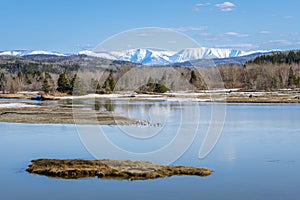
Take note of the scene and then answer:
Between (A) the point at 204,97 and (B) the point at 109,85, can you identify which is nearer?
(A) the point at 204,97

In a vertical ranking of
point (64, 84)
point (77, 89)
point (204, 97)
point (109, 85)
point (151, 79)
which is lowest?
point (204, 97)

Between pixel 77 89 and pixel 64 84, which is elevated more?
pixel 64 84

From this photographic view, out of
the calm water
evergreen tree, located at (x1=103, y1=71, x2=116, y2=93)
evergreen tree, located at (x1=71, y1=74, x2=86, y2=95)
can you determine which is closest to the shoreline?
evergreen tree, located at (x1=71, y1=74, x2=86, y2=95)

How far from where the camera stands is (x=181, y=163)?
16469 millimetres

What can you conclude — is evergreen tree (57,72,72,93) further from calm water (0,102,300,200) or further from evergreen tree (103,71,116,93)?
calm water (0,102,300,200)

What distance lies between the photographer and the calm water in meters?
12.5

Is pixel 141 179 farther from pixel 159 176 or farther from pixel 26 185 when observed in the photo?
pixel 26 185

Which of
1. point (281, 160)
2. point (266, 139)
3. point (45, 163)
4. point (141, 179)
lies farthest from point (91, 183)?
point (266, 139)

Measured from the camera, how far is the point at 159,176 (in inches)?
571

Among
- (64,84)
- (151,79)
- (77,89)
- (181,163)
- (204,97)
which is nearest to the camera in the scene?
(181,163)

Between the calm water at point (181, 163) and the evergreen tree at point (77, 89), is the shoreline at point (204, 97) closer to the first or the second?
the evergreen tree at point (77, 89)

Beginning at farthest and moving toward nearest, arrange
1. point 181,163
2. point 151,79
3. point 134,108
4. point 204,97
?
point 151,79 < point 204,97 < point 134,108 < point 181,163

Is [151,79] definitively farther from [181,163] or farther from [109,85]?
[181,163]

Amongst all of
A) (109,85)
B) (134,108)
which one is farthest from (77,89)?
(134,108)
